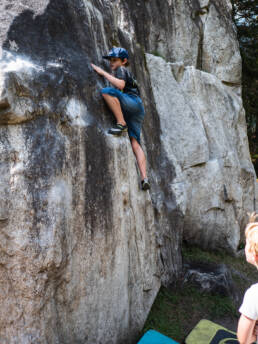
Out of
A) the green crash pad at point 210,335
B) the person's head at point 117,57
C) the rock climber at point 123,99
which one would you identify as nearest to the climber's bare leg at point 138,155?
the rock climber at point 123,99

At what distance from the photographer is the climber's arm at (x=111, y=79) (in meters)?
3.86

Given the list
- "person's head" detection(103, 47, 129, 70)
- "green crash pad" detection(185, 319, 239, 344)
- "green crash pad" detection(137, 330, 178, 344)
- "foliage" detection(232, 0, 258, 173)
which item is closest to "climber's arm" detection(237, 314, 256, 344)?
"green crash pad" detection(137, 330, 178, 344)

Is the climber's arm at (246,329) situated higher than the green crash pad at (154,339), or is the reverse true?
the climber's arm at (246,329)

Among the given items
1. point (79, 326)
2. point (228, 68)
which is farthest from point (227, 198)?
point (79, 326)

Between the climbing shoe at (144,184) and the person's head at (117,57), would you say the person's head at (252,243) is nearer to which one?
the climbing shoe at (144,184)

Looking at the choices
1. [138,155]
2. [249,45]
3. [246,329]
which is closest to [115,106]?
[138,155]

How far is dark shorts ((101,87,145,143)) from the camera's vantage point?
12.9ft

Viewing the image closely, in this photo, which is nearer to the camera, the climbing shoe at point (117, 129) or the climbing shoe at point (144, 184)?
the climbing shoe at point (117, 129)

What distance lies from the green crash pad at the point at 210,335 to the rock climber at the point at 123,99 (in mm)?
2039

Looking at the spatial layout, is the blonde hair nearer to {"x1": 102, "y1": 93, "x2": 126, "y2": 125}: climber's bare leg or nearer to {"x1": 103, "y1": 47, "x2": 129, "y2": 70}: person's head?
{"x1": 102, "y1": 93, "x2": 126, "y2": 125}: climber's bare leg

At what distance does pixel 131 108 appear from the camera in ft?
13.9

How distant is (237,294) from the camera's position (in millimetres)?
5770

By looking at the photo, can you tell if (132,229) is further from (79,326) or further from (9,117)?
(9,117)

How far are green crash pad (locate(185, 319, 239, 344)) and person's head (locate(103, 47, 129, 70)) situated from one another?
143 inches
